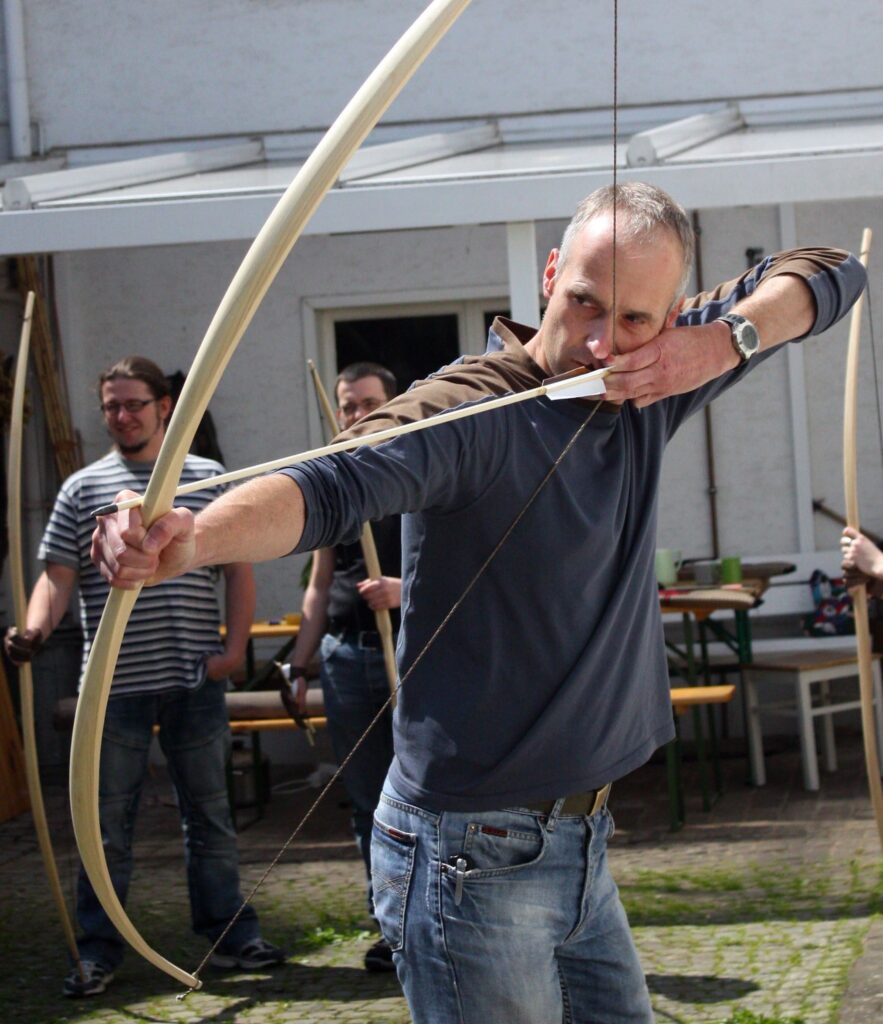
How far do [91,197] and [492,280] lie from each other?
244 centimetres

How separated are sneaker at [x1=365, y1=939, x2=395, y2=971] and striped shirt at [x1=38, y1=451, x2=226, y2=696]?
0.96 meters

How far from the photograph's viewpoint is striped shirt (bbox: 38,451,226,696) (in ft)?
14.6

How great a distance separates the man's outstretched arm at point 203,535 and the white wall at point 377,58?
729 cm

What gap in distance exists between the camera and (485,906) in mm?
2100

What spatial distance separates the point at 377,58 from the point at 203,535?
7.62 metres

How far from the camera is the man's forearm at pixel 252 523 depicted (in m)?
1.68

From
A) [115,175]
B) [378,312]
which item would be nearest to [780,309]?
[115,175]

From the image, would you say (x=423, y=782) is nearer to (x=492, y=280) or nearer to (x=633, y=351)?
(x=633, y=351)

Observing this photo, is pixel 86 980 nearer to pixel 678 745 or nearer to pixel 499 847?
pixel 678 745

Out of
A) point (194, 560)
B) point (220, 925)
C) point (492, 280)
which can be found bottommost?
point (220, 925)

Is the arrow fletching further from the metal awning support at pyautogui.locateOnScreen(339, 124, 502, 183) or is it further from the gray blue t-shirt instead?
the metal awning support at pyautogui.locateOnScreen(339, 124, 502, 183)

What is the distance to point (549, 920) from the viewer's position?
2156 millimetres

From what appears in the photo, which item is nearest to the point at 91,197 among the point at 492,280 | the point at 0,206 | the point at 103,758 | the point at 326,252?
the point at 0,206

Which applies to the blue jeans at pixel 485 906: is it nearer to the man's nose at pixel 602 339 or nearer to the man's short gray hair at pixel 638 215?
the man's nose at pixel 602 339
